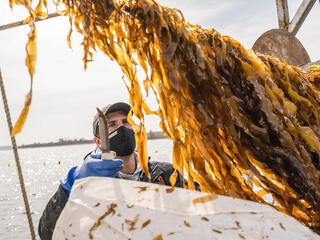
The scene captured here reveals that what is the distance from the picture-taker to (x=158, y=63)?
5.15 feet

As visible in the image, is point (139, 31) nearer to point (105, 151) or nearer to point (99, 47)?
point (99, 47)

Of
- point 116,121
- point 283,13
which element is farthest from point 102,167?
point 283,13

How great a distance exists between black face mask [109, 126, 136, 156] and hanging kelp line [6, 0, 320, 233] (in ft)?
4.63

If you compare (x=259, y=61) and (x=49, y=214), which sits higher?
(x=259, y=61)

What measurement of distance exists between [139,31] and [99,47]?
0.26 meters

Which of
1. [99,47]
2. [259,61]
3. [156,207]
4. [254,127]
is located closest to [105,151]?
[99,47]

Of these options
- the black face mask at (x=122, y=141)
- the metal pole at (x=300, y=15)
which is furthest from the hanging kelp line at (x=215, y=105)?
Answer: the metal pole at (x=300, y=15)

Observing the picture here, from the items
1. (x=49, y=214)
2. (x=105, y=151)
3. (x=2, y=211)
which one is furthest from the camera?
(x=2, y=211)

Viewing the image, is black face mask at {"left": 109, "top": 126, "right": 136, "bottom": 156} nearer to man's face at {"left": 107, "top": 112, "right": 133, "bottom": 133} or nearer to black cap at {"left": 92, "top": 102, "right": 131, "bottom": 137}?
man's face at {"left": 107, "top": 112, "right": 133, "bottom": 133}

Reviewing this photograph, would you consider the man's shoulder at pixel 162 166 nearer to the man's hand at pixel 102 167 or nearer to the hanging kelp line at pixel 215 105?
the man's hand at pixel 102 167

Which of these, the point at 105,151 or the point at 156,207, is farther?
the point at 105,151

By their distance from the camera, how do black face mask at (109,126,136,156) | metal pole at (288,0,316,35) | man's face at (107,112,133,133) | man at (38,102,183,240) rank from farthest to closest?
metal pole at (288,0,316,35) < man's face at (107,112,133,133) < black face mask at (109,126,136,156) < man at (38,102,183,240)

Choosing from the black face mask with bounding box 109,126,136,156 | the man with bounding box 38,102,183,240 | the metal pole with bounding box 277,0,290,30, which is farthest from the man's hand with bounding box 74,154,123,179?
the metal pole with bounding box 277,0,290,30

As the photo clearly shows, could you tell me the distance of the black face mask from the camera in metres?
2.98
